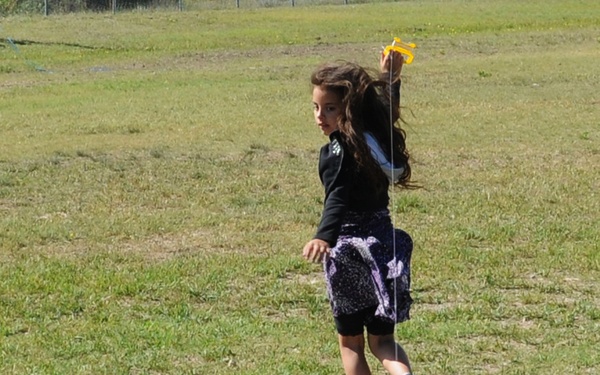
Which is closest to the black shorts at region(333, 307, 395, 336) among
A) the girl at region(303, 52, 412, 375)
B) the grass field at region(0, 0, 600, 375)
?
the girl at region(303, 52, 412, 375)

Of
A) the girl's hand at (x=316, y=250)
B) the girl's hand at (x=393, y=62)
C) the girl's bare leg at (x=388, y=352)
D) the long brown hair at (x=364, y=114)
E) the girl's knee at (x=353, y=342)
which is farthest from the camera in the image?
the girl's hand at (x=393, y=62)

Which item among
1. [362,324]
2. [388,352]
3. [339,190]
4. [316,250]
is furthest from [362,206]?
[388,352]

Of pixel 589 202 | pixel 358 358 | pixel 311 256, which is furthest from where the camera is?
pixel 589 202

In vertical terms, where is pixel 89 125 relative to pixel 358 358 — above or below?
→ below

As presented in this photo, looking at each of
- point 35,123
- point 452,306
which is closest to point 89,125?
point 35,123

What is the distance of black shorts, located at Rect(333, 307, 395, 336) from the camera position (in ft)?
15.7

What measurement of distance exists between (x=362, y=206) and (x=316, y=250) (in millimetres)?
341

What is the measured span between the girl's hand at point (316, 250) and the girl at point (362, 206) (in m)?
0.03

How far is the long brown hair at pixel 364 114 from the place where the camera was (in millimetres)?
4637

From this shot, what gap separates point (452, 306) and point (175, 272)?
1.91 meters

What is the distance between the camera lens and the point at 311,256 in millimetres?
4512

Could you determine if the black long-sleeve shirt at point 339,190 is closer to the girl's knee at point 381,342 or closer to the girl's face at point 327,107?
the girl's face at point 327,107

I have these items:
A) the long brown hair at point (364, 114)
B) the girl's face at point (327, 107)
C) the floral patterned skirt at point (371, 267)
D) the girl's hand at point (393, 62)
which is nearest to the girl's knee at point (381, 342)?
the floral patterned skirt at point (371, 267)

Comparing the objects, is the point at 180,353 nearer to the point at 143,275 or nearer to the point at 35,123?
the point at 143,275
